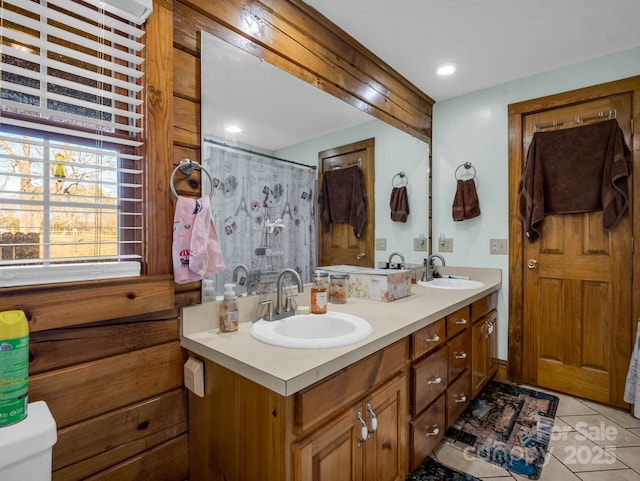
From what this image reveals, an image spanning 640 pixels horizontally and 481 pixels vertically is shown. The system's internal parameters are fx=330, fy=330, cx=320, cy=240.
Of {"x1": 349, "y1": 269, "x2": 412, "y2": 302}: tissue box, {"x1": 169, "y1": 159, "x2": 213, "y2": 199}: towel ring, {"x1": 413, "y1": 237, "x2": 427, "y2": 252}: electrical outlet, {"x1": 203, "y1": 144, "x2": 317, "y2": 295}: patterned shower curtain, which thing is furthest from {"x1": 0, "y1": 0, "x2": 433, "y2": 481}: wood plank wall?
{"x1": 413, "y1": 237, "x2": 427, "y2": 252}: electrical outlet

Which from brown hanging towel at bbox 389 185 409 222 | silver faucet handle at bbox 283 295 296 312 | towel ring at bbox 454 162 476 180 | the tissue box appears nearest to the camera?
silver faucet handle at bbox 283 295 296 312

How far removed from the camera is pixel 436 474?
1599 mm

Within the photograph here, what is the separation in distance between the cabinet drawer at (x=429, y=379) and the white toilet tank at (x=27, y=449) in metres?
1.26

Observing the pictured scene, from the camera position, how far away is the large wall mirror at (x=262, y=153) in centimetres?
138

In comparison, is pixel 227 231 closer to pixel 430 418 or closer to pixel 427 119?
pixel 430 418

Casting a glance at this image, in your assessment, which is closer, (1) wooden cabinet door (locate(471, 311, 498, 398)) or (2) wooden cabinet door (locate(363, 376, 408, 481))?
(2) wooden cabinet door (locate(363, 376, 408, 481))

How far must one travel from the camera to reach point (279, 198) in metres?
1.64

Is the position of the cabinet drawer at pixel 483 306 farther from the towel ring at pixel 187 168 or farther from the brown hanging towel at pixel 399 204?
the towel ring at pixel 187 168

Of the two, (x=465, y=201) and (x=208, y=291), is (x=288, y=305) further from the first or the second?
(x=465, y=201)

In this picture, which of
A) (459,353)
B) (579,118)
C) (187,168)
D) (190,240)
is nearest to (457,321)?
(459,353)

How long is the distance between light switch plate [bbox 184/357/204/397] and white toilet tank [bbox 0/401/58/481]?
42 centimetres

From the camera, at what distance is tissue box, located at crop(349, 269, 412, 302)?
5.99 feet

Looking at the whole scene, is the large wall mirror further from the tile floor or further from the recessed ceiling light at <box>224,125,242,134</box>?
the tile floor

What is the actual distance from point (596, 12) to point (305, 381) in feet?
7.59
